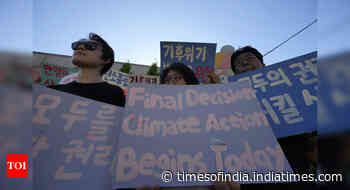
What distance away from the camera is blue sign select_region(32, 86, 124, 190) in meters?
1.22

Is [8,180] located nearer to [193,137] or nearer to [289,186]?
[193,137]

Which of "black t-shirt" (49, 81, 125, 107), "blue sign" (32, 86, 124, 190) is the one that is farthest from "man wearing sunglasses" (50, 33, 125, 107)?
"blue sign" (32, 86, 124, 190)

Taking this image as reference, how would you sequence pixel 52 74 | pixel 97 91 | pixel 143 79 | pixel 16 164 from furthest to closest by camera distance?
1. pixel 143 79
2. pixel 52 74
3. pixel 97 91
4. pixel 16 164

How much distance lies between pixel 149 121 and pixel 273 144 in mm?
849

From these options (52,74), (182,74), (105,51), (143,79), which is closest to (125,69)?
(143,79)

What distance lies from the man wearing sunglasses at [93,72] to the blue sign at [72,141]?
432mm

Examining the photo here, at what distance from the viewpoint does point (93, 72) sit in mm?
2023

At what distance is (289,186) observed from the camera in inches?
61.0

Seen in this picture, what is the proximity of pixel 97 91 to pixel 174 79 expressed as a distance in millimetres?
767

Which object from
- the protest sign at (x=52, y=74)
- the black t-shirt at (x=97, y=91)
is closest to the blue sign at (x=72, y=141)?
the black t-shirt at (x=97, y=91)

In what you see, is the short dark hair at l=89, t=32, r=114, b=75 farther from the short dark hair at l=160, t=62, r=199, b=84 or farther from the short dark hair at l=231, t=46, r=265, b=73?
the short dark hair at l=231, t=46, r=265, b=73

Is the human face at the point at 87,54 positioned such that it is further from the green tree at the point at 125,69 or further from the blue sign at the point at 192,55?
the green tree at the point at 125,69

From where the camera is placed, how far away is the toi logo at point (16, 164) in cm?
97

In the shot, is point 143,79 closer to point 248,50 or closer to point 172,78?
point 172,78
